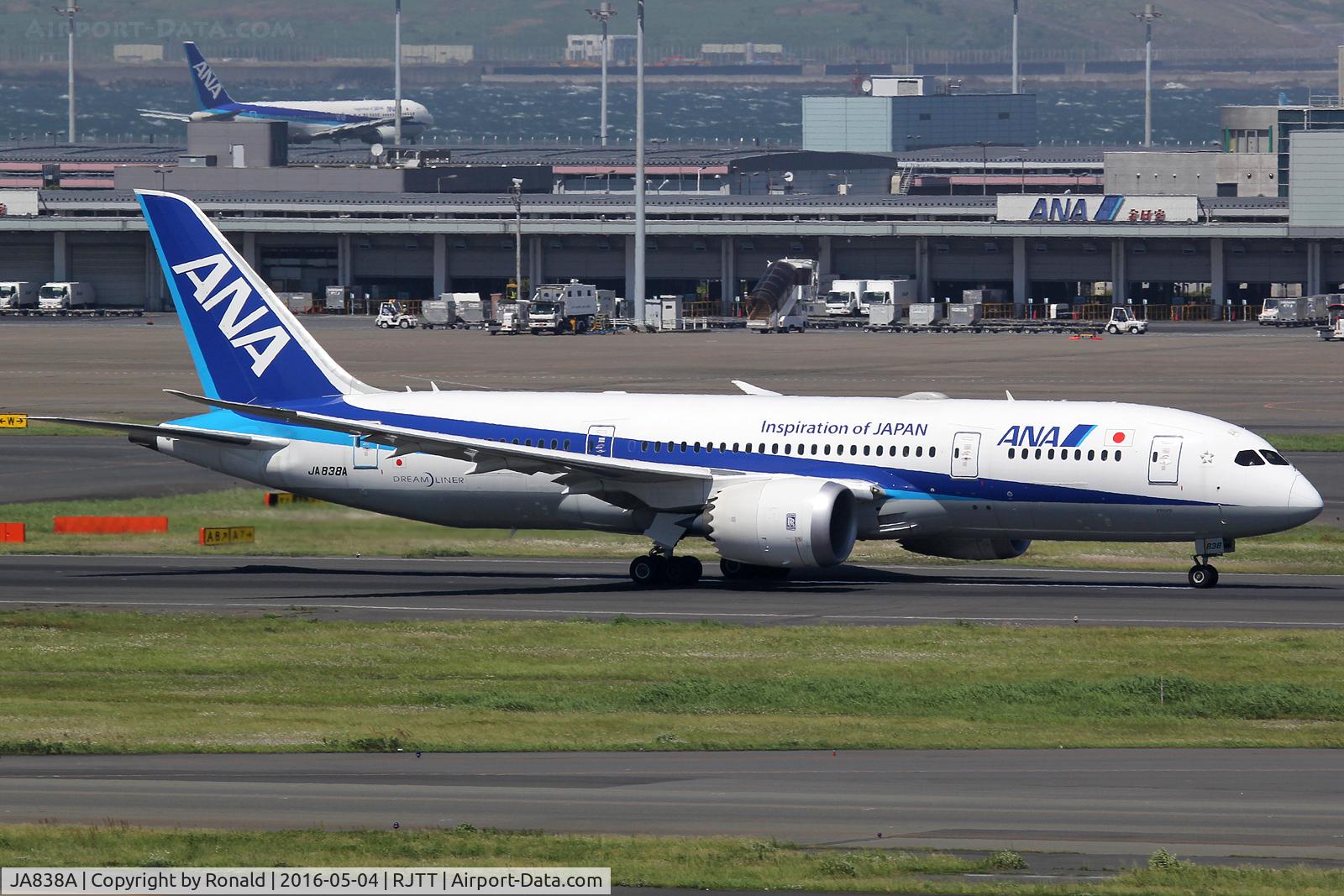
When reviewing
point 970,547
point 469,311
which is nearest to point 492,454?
point 970,547

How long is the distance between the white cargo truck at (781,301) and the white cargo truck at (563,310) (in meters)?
14.0

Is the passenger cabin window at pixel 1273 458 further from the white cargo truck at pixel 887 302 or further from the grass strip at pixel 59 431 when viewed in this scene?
the white cargo truck at pixel 887 302

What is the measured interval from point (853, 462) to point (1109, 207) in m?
154

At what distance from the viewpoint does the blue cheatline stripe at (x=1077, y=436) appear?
51219mm

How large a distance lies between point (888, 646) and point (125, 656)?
15.8 m

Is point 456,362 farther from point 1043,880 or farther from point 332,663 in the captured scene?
point 1043,880

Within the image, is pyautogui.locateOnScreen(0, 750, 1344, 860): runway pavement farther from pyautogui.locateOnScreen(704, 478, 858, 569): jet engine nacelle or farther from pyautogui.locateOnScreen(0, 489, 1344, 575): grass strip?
pyautogui.locateOnScreen(0, 489, 1344, 575): grass strip

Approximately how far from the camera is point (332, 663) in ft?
137

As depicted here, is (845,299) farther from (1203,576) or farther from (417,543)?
(1203,576)

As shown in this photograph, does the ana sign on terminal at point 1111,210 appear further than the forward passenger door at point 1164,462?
Yes

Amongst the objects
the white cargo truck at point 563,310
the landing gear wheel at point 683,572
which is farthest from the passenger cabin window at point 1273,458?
the white cargo truck at point 563,310

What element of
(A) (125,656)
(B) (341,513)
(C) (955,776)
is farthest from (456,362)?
(C) (955,776)

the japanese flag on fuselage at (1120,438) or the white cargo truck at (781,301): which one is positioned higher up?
the white cargo truck at (781,301)
